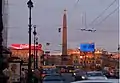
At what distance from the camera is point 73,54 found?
138 meters

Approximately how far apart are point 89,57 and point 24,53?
1950 cm

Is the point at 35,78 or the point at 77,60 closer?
the point at 35,78

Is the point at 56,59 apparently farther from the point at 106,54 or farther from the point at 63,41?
the point at 63,41

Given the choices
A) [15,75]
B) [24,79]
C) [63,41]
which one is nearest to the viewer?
[15,75]

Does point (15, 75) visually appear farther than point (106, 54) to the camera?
No

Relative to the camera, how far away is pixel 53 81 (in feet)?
88.8

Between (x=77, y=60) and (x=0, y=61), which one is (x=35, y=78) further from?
(x=77, y=60)

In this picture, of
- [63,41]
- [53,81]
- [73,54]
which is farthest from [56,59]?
Answer: [53,81]

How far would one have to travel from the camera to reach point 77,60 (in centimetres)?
13588

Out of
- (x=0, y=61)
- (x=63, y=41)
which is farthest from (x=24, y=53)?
(x=0, y=61)

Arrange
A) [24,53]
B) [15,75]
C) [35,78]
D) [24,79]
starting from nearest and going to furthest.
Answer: [15,75], [35,78], [24,79], [24,53]

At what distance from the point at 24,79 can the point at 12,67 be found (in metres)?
7.07

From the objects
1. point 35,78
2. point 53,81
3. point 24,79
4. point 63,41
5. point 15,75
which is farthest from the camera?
point 63,41

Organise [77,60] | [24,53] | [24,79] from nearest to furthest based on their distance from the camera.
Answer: [24,79] → [24,53] → [77,60]
